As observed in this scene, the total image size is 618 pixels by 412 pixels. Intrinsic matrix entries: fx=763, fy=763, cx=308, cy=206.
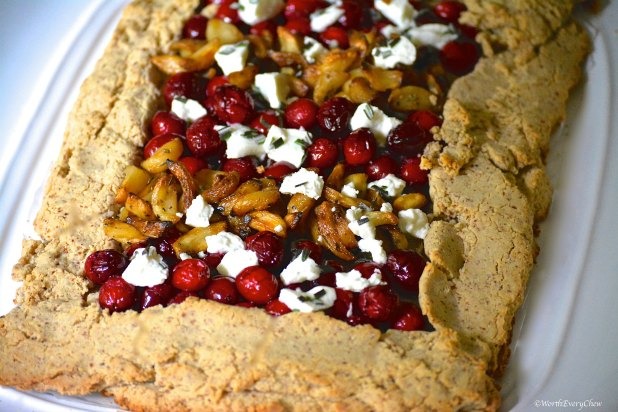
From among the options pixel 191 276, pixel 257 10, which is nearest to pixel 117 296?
pixel 191 276

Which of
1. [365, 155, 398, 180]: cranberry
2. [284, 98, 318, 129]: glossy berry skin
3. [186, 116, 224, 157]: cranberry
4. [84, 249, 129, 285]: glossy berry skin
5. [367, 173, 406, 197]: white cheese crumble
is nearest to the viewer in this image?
[84, 249, 129, 285]: glossy berry skin

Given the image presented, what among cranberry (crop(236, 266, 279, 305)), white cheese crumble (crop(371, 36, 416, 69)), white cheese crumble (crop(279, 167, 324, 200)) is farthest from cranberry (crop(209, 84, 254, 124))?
cranberry (crop(236, 266, 279, 305))

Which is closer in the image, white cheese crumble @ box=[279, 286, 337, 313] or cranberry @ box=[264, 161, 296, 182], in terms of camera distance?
white cheese crumble @ box=[279, 286, 337, 313]

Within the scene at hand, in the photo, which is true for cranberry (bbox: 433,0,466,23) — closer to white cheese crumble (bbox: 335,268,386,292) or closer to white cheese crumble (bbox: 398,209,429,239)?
white cheese crumble (bbox: 398,209,429,239)

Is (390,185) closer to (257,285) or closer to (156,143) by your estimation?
(257,285)

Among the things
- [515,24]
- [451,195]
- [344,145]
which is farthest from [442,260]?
[515,24]

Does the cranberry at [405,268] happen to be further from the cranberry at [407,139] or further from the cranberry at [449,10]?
the cranberry at [449,10]

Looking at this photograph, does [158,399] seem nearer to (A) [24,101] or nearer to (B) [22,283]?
(B) [22,283]
